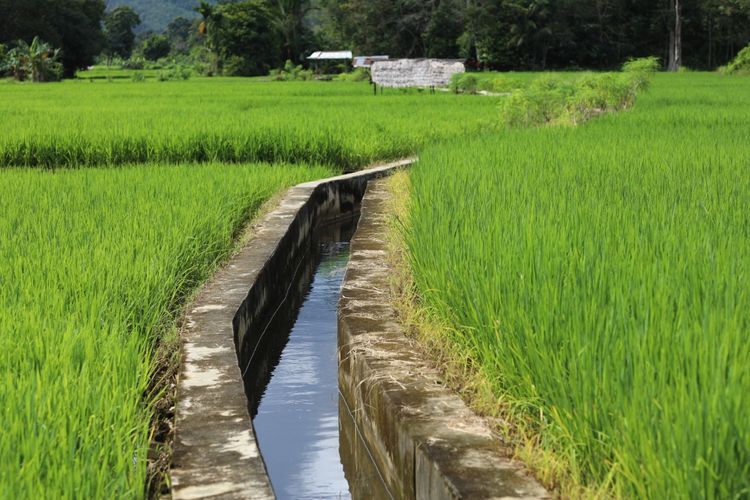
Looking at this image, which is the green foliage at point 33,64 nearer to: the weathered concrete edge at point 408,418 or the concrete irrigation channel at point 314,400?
the concrete irrigation channel at point 314,400

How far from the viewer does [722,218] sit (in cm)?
381

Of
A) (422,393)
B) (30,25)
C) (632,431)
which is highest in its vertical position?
(30,25)

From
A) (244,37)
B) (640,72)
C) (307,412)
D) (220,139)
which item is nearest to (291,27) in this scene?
(244,37)

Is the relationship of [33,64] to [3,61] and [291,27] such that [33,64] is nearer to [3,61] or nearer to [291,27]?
[3,61]

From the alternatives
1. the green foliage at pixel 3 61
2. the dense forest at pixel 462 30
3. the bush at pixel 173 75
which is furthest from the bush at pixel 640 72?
the green foliage at pixel 3 61

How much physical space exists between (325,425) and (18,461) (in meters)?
1.90

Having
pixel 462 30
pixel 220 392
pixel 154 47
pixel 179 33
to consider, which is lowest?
pixel 220 392

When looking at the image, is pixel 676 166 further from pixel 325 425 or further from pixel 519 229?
pixel 325 425

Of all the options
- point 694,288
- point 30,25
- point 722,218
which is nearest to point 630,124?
point 722,218

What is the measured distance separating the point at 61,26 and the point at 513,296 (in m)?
53.0

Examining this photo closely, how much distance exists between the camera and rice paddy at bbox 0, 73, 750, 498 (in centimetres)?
186

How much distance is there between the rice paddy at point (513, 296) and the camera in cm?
186

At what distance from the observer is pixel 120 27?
9875cm

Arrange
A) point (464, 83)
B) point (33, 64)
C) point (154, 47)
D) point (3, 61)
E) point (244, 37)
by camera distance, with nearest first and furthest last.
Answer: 1. point (464, 83)
2. point (33, 64)
3. point (3, 61)
4. point (244, 37)
5. point (154, 47)
